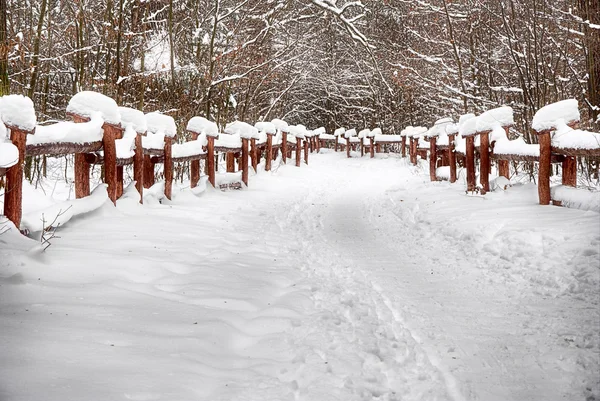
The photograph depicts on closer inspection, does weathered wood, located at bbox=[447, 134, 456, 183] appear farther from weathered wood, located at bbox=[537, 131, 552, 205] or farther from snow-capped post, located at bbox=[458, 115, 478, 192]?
weathered wood, located at bbox=[537, 131, 552, 205]

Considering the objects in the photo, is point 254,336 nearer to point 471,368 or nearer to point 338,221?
point 471,368

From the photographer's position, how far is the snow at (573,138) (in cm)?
562

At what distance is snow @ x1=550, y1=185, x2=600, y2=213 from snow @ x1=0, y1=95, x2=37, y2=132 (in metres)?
6.45

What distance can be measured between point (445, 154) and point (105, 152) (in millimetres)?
11102

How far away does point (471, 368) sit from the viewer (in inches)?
104

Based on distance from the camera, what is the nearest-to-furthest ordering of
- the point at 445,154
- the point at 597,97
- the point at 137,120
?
the point at 137,120 < the point at 597,97 < the point at 445,154

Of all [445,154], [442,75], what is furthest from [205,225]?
[442,75]

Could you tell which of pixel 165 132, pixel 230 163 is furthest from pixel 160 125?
pixel 230 163

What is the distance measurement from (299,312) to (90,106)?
13.2ft

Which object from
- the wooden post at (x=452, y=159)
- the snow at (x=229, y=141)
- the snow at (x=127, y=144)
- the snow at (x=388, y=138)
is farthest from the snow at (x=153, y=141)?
the snow at (x=388, y=138)

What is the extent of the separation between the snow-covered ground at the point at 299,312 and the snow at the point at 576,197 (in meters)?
0.23

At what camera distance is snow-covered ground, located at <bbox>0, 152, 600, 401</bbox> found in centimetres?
240

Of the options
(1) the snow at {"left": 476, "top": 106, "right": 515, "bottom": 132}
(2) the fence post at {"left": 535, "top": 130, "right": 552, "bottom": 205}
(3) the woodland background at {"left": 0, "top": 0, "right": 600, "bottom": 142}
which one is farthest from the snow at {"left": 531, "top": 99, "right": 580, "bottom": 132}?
(3) the woodland background at {"left": 0, "top": 0, "right": 600, "bottom": 142}

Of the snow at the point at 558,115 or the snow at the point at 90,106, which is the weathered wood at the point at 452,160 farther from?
the snow at the point at 90,106
